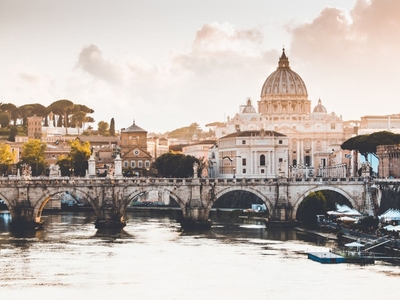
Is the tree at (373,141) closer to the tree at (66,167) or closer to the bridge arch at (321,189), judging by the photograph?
the bridge arch at (321,189)

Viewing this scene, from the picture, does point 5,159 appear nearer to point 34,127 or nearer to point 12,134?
point 12,134

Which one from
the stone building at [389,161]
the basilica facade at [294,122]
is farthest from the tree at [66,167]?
the stone building at [389,161]

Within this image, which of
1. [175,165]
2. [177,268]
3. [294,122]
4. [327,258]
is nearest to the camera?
[177,268]

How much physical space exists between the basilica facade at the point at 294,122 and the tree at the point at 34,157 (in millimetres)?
22190

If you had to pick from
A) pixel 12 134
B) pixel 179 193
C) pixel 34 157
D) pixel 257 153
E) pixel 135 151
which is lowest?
pixel 179 193

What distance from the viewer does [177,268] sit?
6209 centimetres

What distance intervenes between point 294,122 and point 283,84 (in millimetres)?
12328

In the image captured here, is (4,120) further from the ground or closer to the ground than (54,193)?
further from the ground

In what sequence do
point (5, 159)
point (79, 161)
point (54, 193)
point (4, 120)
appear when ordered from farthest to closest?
point (4, 120)
point (5, 159)
point (79, 161)
point (54, 193)

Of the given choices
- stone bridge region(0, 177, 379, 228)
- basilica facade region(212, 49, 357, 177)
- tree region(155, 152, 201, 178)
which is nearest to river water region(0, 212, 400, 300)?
stone bridge region(0, 177, 379, 228)

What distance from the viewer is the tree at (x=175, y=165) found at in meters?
129

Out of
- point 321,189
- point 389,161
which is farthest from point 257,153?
point 321,189

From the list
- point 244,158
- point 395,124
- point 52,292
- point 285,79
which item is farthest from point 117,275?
point 285,79

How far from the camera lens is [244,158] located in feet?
470
